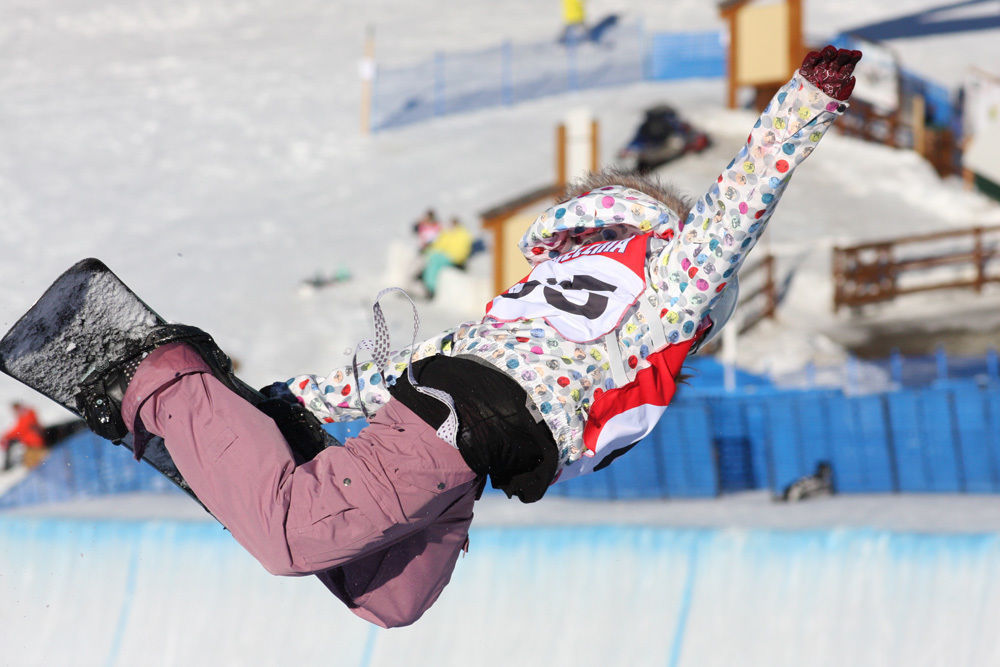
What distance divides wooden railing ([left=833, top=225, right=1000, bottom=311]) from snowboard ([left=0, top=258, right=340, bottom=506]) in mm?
12555

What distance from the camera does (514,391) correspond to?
2.89m

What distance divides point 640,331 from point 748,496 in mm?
5747

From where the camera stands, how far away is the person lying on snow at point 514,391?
9.32 ft

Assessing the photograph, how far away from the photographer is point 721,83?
72.5ft

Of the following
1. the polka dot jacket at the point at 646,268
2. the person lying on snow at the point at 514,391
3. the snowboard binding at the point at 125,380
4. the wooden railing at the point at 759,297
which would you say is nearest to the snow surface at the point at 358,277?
the wooden railing at the point at 759,297

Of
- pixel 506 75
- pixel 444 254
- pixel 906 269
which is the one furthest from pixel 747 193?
pixel 506 75

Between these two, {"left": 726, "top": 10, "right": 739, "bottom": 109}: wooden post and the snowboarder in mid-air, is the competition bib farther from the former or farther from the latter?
{"left": 726, "top": 10, "right": 739, "bottom": 109}: wooden post

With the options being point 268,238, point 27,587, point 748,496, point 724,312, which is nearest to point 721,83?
point 268,238

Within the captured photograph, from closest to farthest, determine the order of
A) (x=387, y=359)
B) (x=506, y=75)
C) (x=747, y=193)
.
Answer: (x=747, y=193), (x=387, y=359), (x=506, y=75)

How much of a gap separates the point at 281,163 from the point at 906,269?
10281 millimetres

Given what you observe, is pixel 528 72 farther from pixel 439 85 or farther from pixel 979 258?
pixel 979 258

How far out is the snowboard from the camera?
3.01 meters

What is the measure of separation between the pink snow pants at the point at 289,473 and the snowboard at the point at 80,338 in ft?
0.33

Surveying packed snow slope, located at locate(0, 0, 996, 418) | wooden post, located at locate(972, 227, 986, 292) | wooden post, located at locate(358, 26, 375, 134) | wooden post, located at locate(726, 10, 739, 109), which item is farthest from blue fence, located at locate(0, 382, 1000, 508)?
wooden post, located at locate(358, 26, 375, 134)
